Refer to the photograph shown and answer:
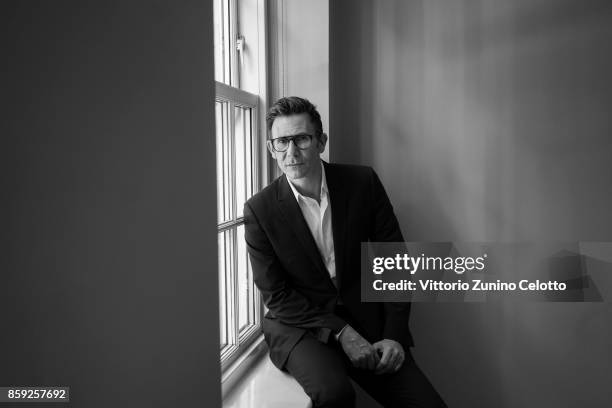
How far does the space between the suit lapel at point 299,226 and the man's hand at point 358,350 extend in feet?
0.82

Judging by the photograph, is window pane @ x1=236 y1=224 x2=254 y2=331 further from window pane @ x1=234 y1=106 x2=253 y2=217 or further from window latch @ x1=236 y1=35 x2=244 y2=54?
window latch @ x1=236 y1=35 x2=244 y2=54

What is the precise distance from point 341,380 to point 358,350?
0.13m

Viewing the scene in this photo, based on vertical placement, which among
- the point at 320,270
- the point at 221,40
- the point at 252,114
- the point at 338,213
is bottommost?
the point at 320,270

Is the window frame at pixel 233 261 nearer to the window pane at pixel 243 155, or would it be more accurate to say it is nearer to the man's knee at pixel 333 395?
the window pane at pixel 243 155

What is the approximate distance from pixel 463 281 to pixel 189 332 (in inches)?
81.9

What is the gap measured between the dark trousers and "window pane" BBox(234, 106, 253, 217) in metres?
0.66

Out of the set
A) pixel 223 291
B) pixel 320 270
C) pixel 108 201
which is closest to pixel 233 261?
pixel 223 291

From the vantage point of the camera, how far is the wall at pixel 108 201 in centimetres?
44

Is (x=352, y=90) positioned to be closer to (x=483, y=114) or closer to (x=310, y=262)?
(x=483, y=114)

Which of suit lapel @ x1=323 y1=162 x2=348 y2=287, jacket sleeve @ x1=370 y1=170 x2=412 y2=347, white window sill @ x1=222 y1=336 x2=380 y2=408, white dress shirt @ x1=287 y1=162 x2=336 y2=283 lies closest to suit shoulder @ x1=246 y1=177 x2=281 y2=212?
white dress shirt @ x1=287 y1=162 x2=336 y2=283

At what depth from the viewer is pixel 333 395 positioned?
4.90 ft

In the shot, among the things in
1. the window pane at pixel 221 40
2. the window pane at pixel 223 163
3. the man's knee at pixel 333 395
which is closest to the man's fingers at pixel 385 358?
the man's knee at pixel 333 395

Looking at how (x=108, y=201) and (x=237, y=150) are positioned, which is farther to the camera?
(x=237, y=150)

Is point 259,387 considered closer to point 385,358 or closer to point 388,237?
point 385,358
